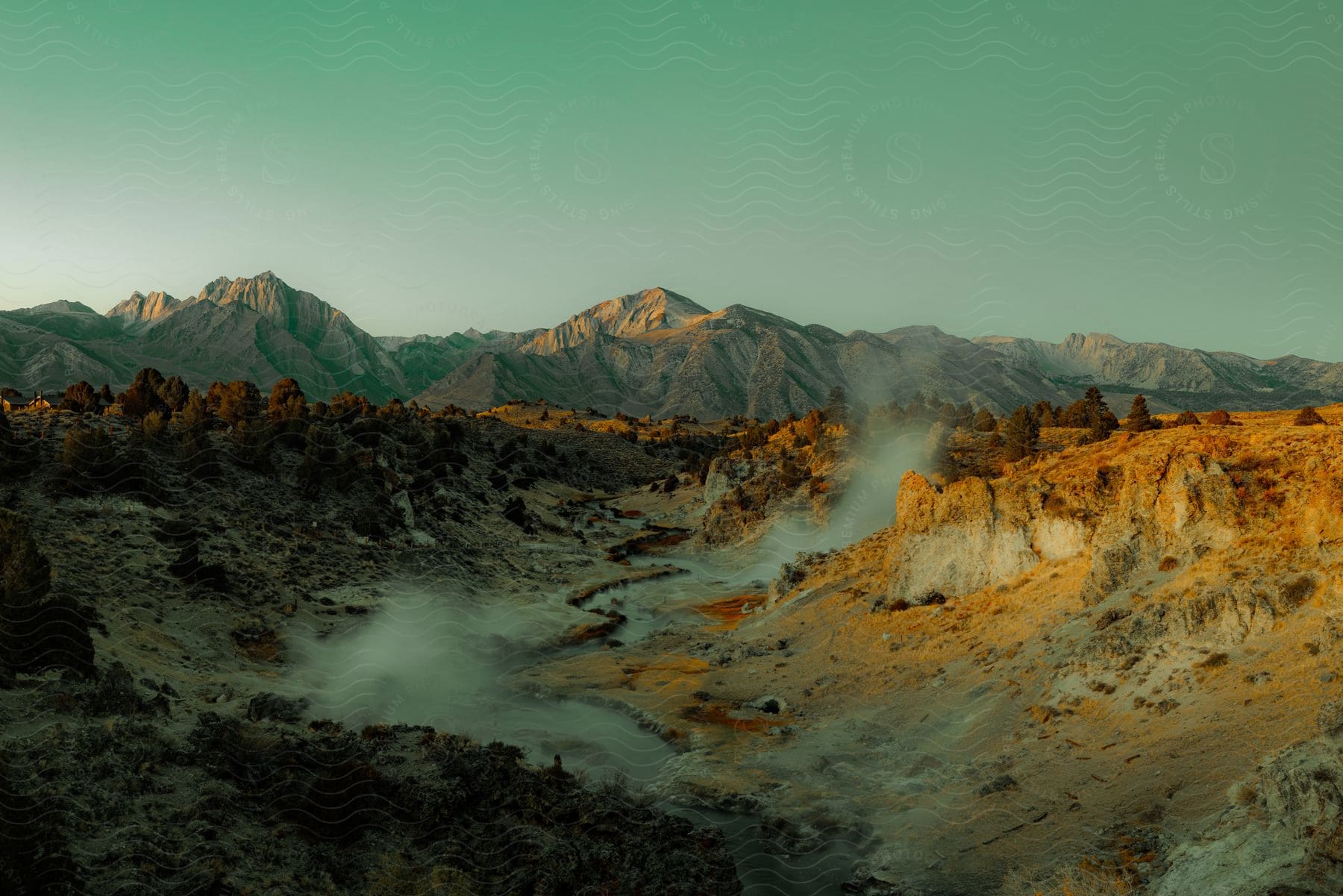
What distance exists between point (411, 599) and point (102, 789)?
69.6 ft

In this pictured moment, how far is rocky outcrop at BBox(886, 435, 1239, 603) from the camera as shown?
1897cm

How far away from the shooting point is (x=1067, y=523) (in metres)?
23.0

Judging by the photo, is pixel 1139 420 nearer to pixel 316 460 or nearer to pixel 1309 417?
pixel 1309 417

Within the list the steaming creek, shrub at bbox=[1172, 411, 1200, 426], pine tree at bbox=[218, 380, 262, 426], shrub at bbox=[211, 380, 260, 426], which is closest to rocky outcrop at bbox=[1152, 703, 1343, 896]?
the steaming creek

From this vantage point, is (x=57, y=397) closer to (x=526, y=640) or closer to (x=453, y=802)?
(x=526, y=640)

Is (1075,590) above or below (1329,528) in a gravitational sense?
below

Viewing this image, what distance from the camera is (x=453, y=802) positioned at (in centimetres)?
1381

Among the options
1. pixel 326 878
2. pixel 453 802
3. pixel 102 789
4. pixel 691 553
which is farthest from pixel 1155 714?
pixel 691 553

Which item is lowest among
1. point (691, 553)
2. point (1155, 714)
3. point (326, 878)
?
point (691, 553)

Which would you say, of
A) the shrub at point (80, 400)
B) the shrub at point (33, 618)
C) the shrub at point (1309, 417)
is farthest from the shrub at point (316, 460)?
the shrub at point (1309, 417)

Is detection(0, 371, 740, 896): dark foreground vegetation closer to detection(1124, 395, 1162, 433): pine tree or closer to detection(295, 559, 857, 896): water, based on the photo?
detection(295, 559, 857, 896): water

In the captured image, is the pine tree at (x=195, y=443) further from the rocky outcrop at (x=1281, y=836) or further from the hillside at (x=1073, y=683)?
the rocky outcrop at (x=1281, y=836)

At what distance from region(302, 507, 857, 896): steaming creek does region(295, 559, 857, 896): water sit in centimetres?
4

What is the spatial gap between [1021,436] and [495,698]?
34.8 m
